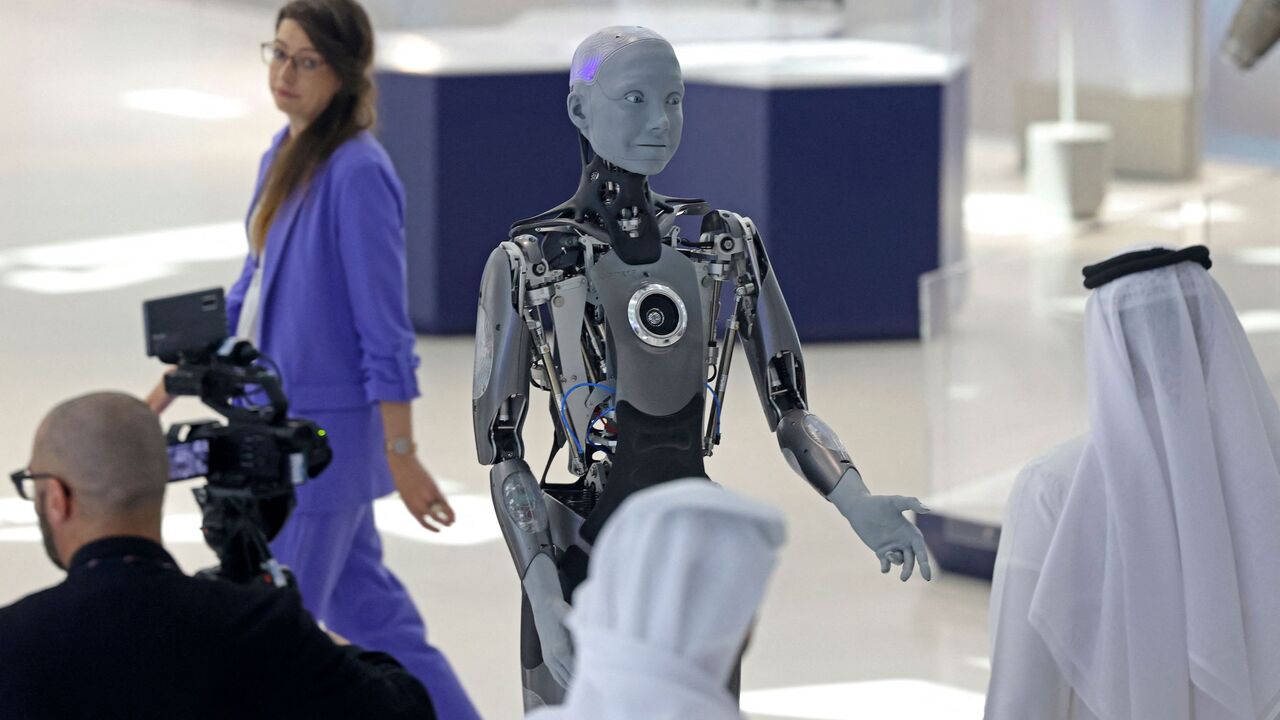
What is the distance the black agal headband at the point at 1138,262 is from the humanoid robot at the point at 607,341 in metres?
0.48

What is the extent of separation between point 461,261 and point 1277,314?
4.23 m

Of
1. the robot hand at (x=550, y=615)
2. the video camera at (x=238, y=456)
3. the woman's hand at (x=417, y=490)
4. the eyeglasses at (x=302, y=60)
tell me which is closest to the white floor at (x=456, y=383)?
the woman's hand at (x=417, y=490)

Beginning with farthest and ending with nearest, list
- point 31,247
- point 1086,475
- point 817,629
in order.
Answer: point 31,247 → point 817,629 → point 1086,475

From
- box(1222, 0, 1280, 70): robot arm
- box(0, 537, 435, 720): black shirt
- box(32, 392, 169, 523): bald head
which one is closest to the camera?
box(0, 537, 435, 720): black shirt

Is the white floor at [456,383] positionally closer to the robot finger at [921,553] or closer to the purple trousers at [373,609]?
the purple trousers at [373,609]

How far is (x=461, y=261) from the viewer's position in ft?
30.2

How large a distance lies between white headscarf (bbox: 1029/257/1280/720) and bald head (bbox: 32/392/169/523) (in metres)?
1.36

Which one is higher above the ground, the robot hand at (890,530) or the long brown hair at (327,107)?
the long brown hair at (327,107)

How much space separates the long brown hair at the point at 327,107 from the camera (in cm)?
422

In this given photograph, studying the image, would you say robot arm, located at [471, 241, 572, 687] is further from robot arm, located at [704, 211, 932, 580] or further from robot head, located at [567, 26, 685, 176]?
robot arm, located at [704, 211, 932, 580]

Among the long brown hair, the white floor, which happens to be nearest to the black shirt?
the long brown hair

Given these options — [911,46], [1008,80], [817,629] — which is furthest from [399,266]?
[1008,80]

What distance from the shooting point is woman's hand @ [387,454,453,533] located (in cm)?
414

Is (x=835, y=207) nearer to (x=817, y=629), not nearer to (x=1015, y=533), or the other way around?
(x=817, y=629)
